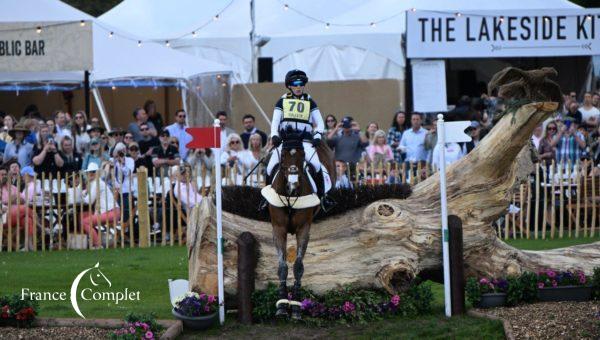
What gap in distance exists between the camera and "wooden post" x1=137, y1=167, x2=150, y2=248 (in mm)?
20984

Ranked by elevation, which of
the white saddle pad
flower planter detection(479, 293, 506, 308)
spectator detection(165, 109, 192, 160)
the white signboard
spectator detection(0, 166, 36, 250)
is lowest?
flower planter detection(479, 293, 506, 308)

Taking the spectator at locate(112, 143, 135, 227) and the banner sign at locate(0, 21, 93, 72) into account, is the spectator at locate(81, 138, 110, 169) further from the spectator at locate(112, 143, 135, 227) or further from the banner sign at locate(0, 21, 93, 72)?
the banner sign at locate(0, 21, 93, 72)

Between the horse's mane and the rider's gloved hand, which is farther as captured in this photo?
the horse's mane

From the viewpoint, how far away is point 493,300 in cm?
1341

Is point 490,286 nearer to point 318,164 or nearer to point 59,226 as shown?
point 318,164

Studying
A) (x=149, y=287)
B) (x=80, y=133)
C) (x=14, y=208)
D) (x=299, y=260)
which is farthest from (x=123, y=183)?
(x=299, y=260)

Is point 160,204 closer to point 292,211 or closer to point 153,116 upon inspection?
point 153,116

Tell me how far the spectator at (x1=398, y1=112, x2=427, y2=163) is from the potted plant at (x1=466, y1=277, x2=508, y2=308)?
9869 millimetres

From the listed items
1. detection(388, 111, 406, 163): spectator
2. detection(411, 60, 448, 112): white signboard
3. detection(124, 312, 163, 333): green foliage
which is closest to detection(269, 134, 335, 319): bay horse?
detection(124, 312, 163, 333): green foliage

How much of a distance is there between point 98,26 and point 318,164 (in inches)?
669

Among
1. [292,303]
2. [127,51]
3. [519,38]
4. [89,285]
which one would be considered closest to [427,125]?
[519,38]

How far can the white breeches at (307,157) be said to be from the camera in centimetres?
1335

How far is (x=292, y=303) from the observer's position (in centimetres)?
1295

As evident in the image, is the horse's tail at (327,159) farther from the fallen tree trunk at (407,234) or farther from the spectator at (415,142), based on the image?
the spectator at (415,142)
